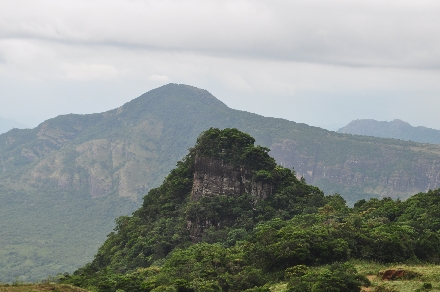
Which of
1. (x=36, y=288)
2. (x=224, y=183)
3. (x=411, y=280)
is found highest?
(x=224, y=183)

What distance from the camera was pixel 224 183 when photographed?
2911 inches

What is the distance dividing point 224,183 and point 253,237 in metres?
17.7

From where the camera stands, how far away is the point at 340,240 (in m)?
48.2

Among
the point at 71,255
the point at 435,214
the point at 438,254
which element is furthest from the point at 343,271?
Result: the point at 71,255

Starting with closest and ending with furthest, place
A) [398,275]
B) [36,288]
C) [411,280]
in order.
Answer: [36,288] < [411,280] < [398,275]

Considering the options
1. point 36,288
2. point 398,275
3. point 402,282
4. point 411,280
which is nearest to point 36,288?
point 36,288

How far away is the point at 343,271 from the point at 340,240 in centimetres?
887

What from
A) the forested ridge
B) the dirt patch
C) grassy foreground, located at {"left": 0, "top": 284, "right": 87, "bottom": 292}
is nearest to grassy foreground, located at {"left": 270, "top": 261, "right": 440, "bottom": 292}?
the dirt patch

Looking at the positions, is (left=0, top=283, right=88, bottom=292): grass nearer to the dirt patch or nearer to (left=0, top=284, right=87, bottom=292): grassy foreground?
(left=0, top=284, right=87, bottom=292): grassy foreground

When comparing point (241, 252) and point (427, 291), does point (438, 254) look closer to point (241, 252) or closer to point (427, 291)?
point (427, 291)

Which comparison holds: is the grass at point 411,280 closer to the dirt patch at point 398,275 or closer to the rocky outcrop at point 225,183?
the dirt patch at point 398,275

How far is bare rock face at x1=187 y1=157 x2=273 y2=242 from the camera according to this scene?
73.3 meters

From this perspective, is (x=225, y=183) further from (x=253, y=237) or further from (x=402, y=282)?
(x=402, y=282)

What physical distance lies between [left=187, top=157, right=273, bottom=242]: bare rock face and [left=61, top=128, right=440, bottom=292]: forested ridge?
74 cm
